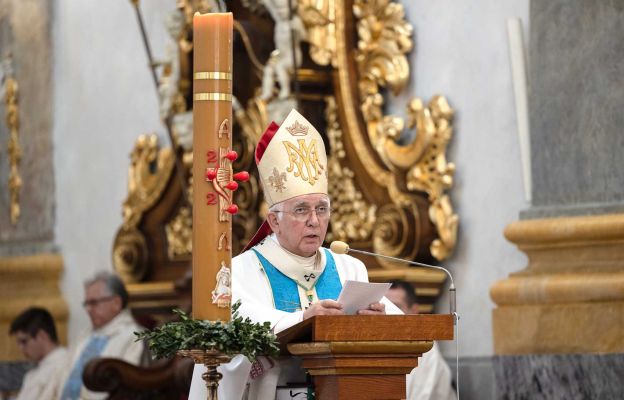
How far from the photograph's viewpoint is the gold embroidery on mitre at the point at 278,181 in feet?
18.1

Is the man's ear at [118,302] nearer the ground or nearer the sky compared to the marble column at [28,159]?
nearer the ground

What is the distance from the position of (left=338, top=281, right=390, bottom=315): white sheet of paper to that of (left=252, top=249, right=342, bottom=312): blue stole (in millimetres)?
740

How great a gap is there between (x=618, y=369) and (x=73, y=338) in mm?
5993

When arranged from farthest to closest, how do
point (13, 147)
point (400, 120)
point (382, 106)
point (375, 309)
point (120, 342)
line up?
point (13, 147)
point (120, 342)
point (382, 106)
point (400, 120)
point (375, 309)

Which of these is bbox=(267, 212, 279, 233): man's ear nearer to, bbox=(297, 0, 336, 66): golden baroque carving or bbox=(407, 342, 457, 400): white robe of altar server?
bbox=(407, 342, 457, 400): white robe of altar server

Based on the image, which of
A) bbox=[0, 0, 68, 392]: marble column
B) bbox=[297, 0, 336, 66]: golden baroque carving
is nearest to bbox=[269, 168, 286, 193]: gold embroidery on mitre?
bbox=[297, 0, 336, 66]: golden baroque carving

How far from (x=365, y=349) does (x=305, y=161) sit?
1092 mm

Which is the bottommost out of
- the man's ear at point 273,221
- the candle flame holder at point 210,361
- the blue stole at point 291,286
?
the candle flame holder at point 210,361

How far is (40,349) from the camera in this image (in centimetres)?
1154

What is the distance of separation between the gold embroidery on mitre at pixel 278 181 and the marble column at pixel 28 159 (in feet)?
23.2

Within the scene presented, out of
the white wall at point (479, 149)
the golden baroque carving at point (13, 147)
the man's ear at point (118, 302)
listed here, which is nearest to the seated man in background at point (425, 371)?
the white wall at point (479, 149)

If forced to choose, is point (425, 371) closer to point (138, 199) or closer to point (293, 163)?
point (293, 163)

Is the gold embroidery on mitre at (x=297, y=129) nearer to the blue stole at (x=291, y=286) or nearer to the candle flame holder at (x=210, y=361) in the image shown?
the blue stole at (x=291, y=286)

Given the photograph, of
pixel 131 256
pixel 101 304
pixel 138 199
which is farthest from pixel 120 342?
pixel 138 199
